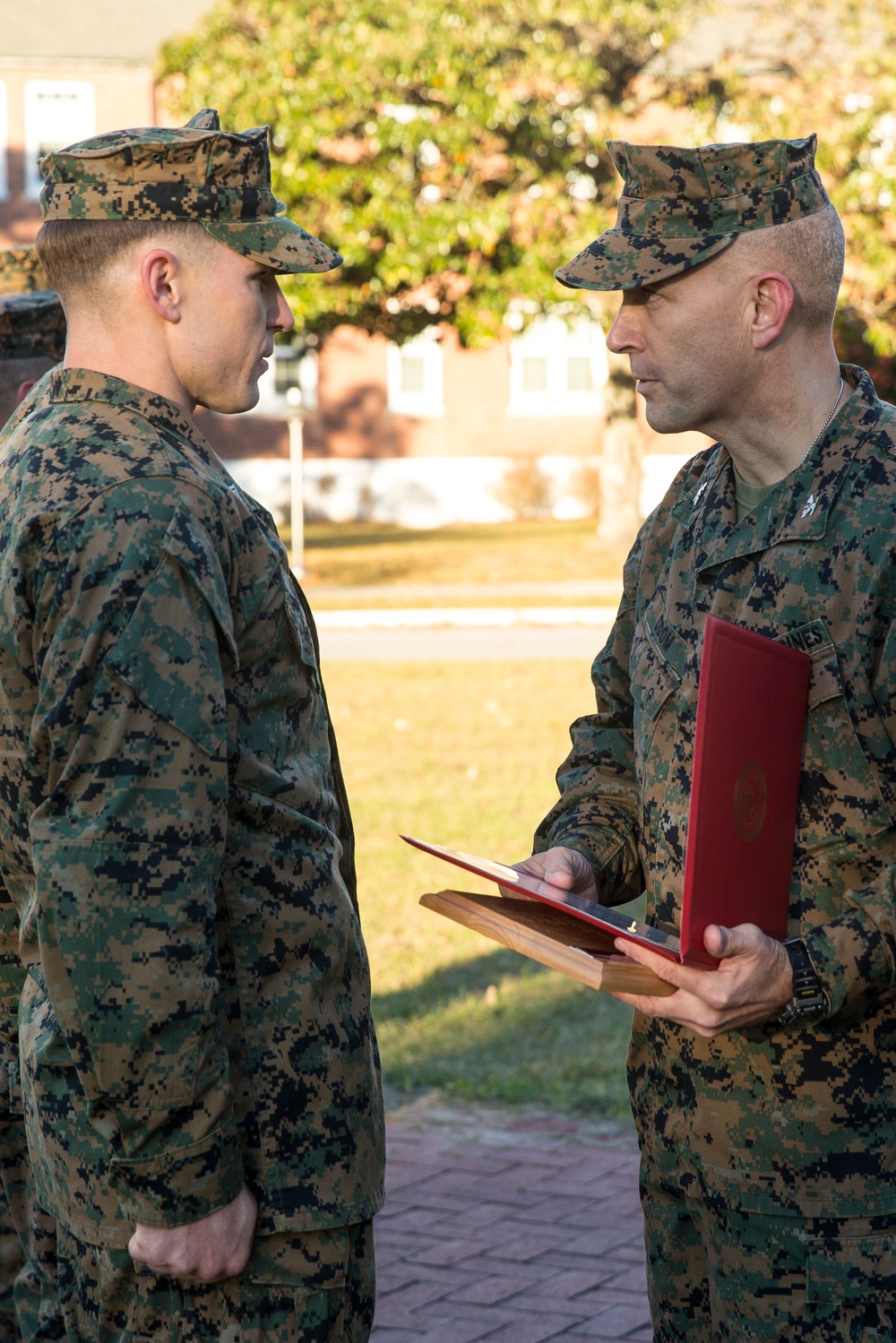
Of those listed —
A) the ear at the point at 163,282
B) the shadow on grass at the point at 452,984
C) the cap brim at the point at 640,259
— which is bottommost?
the shadow on grass at the point at 452,984

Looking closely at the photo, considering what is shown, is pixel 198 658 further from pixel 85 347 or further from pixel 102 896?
pixel 85 347

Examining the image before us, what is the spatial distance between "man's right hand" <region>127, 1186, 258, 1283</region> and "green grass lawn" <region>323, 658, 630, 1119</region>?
3.12m

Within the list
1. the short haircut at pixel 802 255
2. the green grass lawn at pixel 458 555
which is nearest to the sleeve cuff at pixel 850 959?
the short haircut at pixel 802 255

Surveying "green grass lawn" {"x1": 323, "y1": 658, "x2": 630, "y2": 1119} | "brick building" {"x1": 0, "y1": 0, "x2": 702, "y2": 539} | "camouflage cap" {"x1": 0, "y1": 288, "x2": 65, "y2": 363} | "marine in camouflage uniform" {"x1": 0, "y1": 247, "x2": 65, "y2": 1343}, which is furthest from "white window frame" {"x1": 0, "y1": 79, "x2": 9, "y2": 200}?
"camouflage cap" {"x1": 0, "y1": 288, "x2": 65, "y2": 363}

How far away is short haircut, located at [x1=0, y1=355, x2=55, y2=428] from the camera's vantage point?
3.89 meters

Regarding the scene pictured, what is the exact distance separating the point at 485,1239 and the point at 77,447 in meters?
2.86

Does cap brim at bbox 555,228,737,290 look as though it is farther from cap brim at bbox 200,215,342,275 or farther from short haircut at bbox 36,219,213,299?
short haircut at bbox 36,219,213,299

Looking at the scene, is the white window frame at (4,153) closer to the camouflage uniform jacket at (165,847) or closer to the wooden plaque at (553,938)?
the camouflage uniform jacket at (165,847)

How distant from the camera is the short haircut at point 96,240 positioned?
2266 millimetres

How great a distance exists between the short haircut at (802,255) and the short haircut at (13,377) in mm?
2001

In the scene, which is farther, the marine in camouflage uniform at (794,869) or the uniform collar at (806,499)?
the uniform collar at (806,499)

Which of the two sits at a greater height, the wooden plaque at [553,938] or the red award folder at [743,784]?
the red award folder at [743,784]

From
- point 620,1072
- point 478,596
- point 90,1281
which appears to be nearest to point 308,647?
point 90,1281

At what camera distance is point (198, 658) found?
2.09 metres
